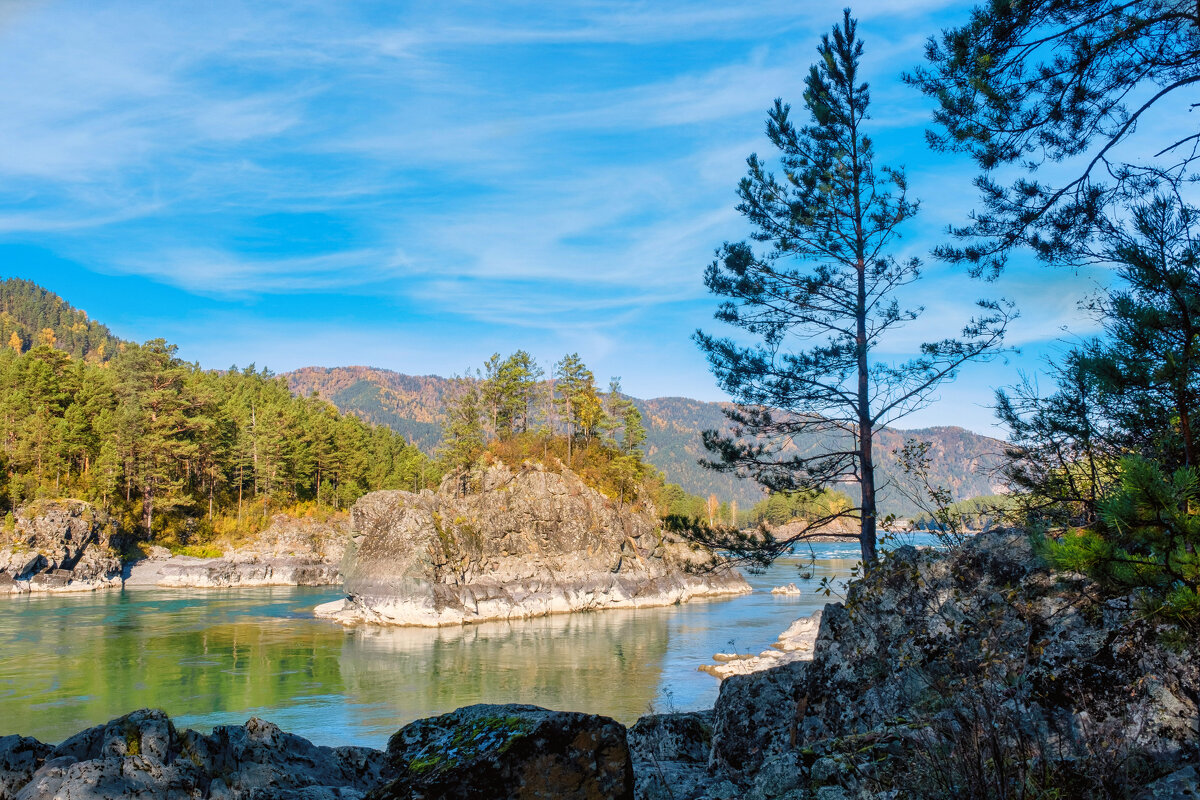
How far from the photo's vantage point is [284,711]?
23.2m

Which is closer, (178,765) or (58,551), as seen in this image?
(178,765)

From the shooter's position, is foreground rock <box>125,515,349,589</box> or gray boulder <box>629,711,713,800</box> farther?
foreground rock <box>125,515,349,589</box>

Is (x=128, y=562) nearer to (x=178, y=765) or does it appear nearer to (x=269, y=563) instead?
(x=269, y=563)

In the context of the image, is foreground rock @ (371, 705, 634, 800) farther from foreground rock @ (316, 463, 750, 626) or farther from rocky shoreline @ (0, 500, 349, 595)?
rocky shoreline @ (0, 500, 349, 595)

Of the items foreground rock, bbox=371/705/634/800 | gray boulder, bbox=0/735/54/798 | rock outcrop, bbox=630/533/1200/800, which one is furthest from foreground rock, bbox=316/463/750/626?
foreground rock, bbox=371/705/634/800

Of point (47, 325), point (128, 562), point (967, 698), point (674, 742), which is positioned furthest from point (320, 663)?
point (47, 325)

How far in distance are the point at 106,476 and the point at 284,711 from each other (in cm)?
4940

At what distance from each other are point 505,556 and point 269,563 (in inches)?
1002

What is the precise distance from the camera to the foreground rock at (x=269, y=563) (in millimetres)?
57531

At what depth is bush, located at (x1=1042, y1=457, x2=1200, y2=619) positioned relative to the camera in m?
3.26

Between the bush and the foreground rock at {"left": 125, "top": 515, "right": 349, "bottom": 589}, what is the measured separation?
2429 inches

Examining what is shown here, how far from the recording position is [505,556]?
50.8 metres

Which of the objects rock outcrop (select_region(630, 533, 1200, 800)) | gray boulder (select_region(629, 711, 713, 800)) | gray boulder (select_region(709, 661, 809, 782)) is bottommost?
gray boulder (select_region(629, 711, 713, 800))

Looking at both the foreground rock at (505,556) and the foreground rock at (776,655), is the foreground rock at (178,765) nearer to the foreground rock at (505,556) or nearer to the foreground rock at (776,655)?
the foreground rock at (776,655)
